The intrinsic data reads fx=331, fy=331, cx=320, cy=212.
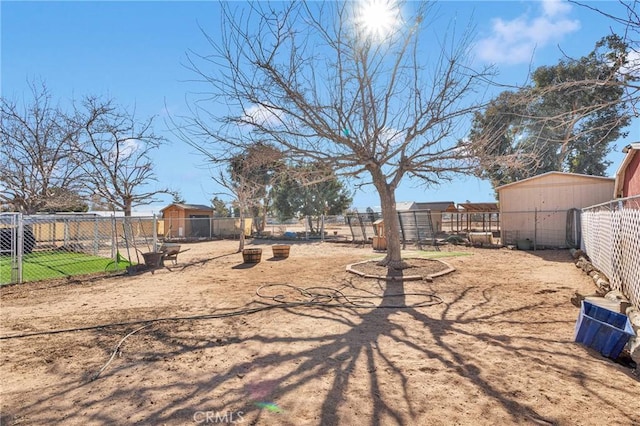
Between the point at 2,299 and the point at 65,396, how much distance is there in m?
6.12

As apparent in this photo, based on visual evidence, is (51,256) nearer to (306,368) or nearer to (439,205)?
(306,368)

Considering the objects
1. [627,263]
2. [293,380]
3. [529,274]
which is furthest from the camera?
[529,274]

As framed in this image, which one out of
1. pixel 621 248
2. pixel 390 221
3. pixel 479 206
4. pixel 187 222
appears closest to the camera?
pixel 621 248

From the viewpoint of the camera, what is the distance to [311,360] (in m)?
3.62

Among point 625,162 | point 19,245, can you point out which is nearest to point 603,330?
point 625,162

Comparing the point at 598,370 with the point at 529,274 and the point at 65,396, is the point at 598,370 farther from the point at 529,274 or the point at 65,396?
the point at 529,274

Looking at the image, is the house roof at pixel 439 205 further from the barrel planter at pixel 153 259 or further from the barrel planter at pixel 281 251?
the barrel planter at pixel 153 259

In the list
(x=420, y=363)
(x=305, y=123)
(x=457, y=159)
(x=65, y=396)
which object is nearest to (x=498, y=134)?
(x=457, y=159)

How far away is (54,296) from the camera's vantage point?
729 centimetres

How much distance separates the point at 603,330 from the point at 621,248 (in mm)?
2968

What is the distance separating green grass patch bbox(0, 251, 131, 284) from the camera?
9602 mm

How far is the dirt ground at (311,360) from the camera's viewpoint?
2.62 meters

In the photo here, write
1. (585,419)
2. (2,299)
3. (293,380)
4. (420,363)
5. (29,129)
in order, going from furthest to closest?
(29,129) → (2,299) → (420,363) → (293,380) → (585,419)

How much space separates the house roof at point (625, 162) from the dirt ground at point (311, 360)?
543cm
